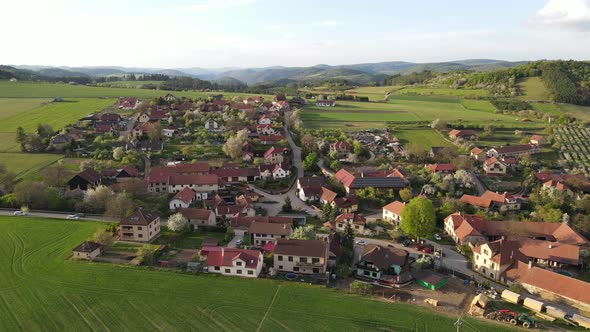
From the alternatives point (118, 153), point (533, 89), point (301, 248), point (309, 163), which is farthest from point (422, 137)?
point (533, 89)

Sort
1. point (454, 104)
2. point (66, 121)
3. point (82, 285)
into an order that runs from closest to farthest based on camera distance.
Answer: point (82, 285) → point (66, 121) → point (454, 104)

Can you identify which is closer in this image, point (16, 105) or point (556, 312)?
point (556, 312)

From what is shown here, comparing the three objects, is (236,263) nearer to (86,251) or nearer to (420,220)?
(86,251)

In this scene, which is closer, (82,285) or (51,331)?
(51,331)

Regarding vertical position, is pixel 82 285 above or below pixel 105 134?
below

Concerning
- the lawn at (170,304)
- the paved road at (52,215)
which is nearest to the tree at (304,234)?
the lawn at (170,304)

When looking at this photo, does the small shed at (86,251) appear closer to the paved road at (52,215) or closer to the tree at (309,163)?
the paved road at (52,215)

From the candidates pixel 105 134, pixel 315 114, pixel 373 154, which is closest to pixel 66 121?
pixel 105 134

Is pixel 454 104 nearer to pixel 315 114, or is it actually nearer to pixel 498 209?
pixel 315 114
